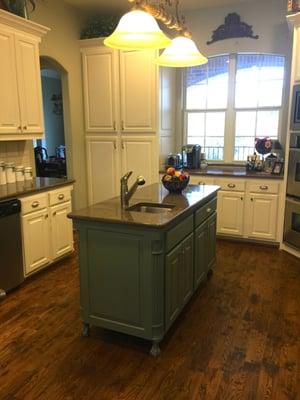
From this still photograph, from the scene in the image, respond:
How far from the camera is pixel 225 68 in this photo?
16.0ft

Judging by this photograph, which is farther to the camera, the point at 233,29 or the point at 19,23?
the point at 233,29

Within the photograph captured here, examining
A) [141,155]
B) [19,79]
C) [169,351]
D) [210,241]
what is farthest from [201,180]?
[169,351]

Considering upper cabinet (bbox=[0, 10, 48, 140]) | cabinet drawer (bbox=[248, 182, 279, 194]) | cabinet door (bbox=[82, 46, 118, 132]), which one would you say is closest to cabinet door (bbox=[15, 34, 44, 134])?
upper cabinet (bbox=[0, 10, 48, 140])

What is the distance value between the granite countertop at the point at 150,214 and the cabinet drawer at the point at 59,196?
93 cm

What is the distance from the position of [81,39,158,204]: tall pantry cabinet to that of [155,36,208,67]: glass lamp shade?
177 cm

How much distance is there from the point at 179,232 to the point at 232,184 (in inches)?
84.6

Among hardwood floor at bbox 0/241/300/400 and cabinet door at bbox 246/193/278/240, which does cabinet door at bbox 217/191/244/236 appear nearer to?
cabinet door at bbox 246/193/278/240

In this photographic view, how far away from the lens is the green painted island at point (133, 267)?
218 centimetres

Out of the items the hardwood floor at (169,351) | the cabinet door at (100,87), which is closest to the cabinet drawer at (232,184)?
the hardwood floor at (169,351)

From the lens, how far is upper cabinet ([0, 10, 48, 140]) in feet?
10.5

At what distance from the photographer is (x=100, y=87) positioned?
15.5 ft

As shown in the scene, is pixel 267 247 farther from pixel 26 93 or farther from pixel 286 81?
pixel 26 93

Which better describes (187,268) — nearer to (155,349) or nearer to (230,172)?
(155,349)

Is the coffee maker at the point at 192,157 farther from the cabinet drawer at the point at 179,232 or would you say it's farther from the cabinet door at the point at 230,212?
the cabinet drawer at the point at 179,232
